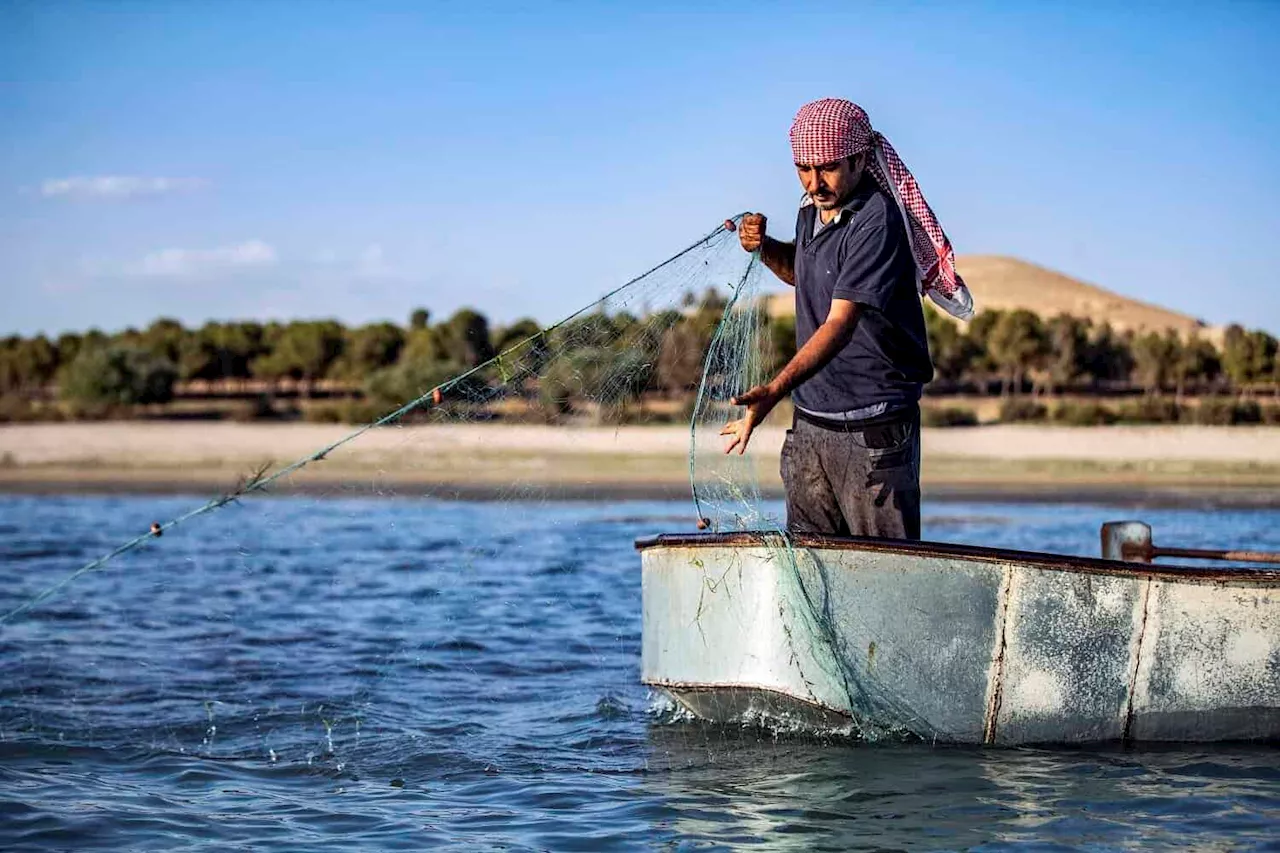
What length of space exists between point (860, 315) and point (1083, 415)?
108 ft

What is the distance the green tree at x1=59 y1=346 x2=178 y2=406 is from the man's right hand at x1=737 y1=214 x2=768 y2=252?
3994 cm

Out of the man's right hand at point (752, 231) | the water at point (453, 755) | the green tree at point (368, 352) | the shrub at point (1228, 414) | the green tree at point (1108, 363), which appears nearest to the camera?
the water at point (453, 755)

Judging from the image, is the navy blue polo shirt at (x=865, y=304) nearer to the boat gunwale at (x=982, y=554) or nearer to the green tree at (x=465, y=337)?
the boat gunwale at (x=982, y=554)

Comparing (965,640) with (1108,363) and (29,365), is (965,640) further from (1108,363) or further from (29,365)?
(29,365)

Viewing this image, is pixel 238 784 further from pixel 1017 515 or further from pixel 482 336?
pixel 482 336

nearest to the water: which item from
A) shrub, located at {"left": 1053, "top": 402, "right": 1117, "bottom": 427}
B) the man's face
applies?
the man's face

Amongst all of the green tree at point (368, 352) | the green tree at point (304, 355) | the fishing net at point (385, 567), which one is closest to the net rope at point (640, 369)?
the fishing net at point (385, 567)

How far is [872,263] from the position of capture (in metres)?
5.58

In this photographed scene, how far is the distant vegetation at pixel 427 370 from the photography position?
127ft

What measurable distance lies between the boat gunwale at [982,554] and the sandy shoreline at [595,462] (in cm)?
1520

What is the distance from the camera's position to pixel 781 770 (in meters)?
6.23

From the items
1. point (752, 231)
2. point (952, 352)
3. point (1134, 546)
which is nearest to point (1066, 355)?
point (952, 352)

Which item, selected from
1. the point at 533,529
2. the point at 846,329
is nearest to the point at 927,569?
the point at 846,329

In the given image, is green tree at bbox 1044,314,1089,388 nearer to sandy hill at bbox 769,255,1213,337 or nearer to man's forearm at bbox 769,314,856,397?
sandy hill at bbox 769,255,1213,337
